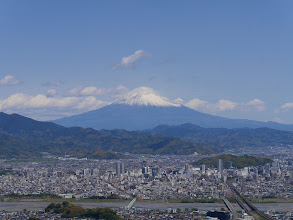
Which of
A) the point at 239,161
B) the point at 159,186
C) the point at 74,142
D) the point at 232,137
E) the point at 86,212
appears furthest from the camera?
the point at 232,137

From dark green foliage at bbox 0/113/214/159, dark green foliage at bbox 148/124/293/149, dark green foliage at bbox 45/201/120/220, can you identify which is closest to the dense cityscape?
dark green foliage at bbox 45/201/120/220

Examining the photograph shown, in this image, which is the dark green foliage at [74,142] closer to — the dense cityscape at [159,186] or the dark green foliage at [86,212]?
the dense cityscape at [159,186]

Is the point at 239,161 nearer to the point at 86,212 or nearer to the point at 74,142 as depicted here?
the point at 86,212

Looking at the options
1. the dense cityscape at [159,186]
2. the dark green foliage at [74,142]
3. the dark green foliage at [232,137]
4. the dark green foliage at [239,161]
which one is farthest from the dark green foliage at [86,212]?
the dark green foliage at [232,137]

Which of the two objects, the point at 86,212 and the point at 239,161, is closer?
the point at 86,212

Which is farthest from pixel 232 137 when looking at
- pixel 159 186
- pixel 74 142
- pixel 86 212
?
pixel 86 212

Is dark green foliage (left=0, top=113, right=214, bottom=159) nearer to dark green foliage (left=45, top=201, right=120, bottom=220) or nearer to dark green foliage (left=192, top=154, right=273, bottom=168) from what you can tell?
dark green foliage (left=192, top=154, right=273, bottom=168)
